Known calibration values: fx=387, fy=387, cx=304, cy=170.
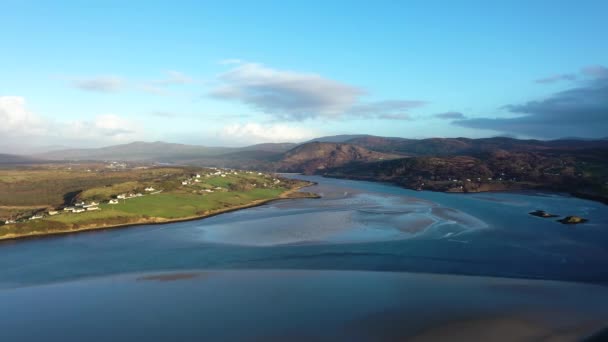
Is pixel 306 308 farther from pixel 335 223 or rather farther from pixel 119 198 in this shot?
pixel 119 198

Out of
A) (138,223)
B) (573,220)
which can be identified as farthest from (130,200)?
(573,220)

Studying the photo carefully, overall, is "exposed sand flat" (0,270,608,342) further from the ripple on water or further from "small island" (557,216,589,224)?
"small island" (557,216,589,224)

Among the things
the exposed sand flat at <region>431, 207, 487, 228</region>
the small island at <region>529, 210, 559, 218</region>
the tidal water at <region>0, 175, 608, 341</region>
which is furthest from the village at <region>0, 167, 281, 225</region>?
the small island at <region>529, 210, 559, 218</region>

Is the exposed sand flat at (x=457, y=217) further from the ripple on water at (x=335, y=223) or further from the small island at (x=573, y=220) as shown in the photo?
the small island at (x=573, y=220)

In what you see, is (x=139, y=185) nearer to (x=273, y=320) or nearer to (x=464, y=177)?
(x=273, y=320)

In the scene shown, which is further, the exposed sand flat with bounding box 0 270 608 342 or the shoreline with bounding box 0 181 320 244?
the shoreline with bounding box 0 181 320 244

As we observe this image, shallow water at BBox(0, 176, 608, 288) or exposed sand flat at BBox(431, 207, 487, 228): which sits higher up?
exposed sand flat at BBox(431, 207, 487, 228)

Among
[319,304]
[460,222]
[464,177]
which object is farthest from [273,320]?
[464,177]
